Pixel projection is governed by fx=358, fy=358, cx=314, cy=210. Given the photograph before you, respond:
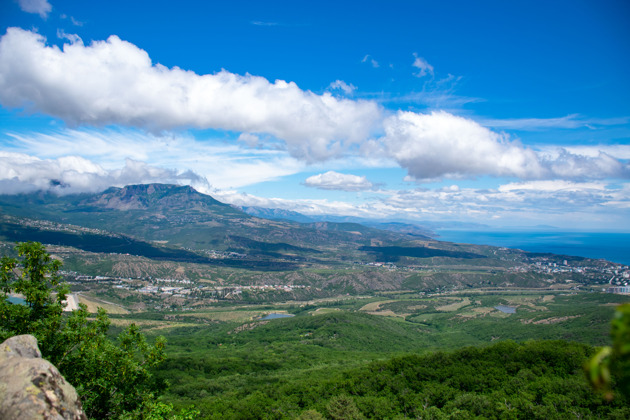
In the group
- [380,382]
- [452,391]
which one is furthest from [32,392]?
[380,382]

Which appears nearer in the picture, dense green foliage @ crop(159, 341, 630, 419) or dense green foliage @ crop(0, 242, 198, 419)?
dense green foliage @ crop(0, 242, 198, 419)

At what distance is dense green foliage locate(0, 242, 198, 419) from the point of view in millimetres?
22953

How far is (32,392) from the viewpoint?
15.8 metres

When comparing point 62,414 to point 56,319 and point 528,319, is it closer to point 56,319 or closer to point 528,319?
→ point 56,319

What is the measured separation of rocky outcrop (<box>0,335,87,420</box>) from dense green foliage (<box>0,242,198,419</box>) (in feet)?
17.2

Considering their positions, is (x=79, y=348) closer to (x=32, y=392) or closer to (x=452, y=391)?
(x=32, y=392)

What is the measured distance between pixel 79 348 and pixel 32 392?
840cm

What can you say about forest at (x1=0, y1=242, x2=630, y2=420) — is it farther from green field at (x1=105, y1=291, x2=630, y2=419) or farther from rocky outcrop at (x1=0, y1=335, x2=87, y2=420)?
rocky outcrop at (x1=0, y1=335, x2=87, y2=420)

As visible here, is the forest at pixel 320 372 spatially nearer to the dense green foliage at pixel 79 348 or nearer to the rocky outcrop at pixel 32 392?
the dense green foliage at pixel 79 348

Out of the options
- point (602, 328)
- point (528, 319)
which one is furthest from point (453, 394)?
point (528, 319)

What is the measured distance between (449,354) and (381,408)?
96.7 ft

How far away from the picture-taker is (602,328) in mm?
147250

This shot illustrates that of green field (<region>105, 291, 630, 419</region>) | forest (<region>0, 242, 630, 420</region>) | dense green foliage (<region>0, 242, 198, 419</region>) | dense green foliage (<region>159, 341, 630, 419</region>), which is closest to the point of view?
dense green foliage (<region>0, 242, 198, 419</region>)

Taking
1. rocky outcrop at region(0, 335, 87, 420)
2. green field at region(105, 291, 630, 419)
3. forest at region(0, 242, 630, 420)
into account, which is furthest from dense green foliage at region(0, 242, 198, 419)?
green field at region(105, 291, 630, 419)
